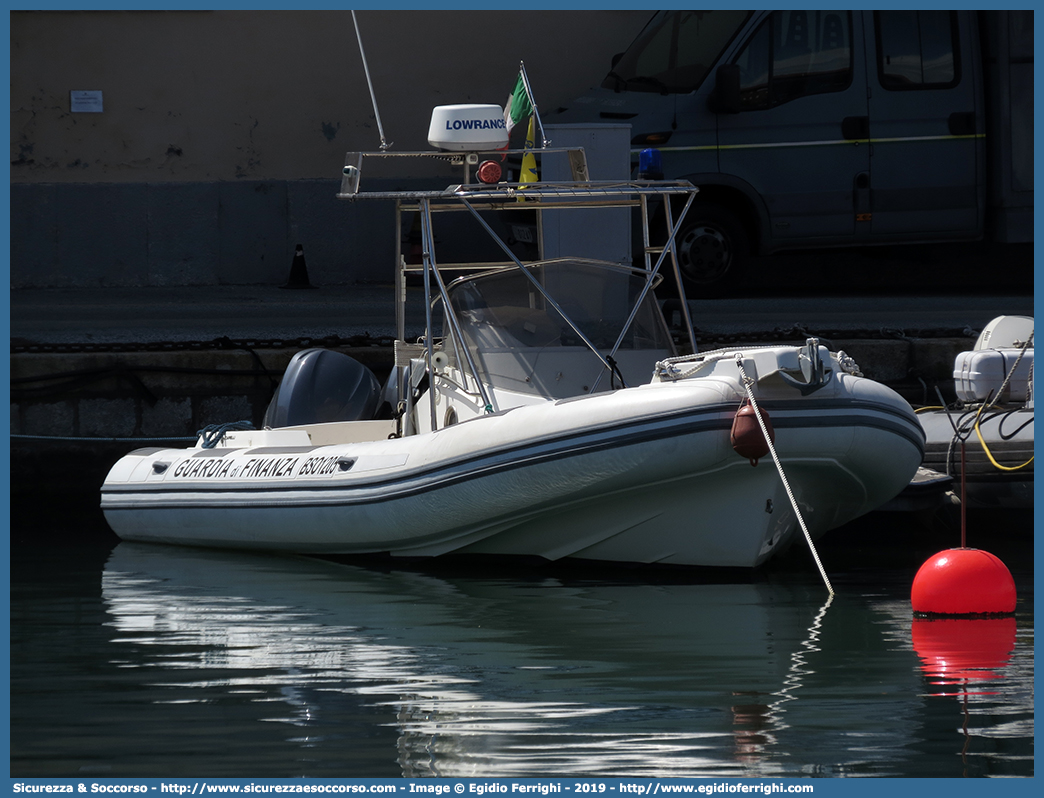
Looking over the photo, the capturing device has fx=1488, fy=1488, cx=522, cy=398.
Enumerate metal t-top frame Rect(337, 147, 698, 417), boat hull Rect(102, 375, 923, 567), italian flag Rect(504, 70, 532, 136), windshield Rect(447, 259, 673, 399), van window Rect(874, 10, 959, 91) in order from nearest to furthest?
boat hull Rect(102, 375, 923, 567) → metal t-top frame Rect(337, 147, 698, 417) → windshield Rect(447, 259, 673, 399) → italian flag Rect(504, 70, 532, 136) → van window Rect(874, 10, 959, 91)

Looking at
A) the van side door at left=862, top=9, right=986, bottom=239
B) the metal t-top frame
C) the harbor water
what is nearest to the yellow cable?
the harbor water

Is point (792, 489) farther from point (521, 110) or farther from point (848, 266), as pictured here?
point (848, 266)

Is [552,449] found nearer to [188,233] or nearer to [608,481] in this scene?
[608,481]

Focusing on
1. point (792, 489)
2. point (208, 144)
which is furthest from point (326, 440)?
point (208, 144)

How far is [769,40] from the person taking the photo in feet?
35.9

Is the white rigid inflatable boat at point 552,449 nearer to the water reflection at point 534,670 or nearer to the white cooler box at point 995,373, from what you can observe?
the water reflection at point 534,670

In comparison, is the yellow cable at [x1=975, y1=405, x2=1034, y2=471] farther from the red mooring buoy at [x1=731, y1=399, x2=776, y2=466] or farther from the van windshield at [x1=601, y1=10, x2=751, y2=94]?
the van windshield at [x1=601, y1=10, x2=751, y2=94]

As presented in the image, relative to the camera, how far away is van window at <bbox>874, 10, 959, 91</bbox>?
1114 cm

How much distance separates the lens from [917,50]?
1121 cm

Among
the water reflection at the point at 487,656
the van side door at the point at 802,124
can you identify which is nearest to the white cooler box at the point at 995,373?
the water reflection at the point at 487,656

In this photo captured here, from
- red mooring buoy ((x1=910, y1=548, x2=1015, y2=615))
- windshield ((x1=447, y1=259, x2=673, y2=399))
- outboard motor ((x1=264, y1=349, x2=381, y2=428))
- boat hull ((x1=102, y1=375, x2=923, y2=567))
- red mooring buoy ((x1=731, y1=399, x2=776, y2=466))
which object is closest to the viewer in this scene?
red mooring buoy ((x1=910, y1=548, x2=1015, y2=615))

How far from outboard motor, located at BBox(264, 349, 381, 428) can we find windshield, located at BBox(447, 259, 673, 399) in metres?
1.22
